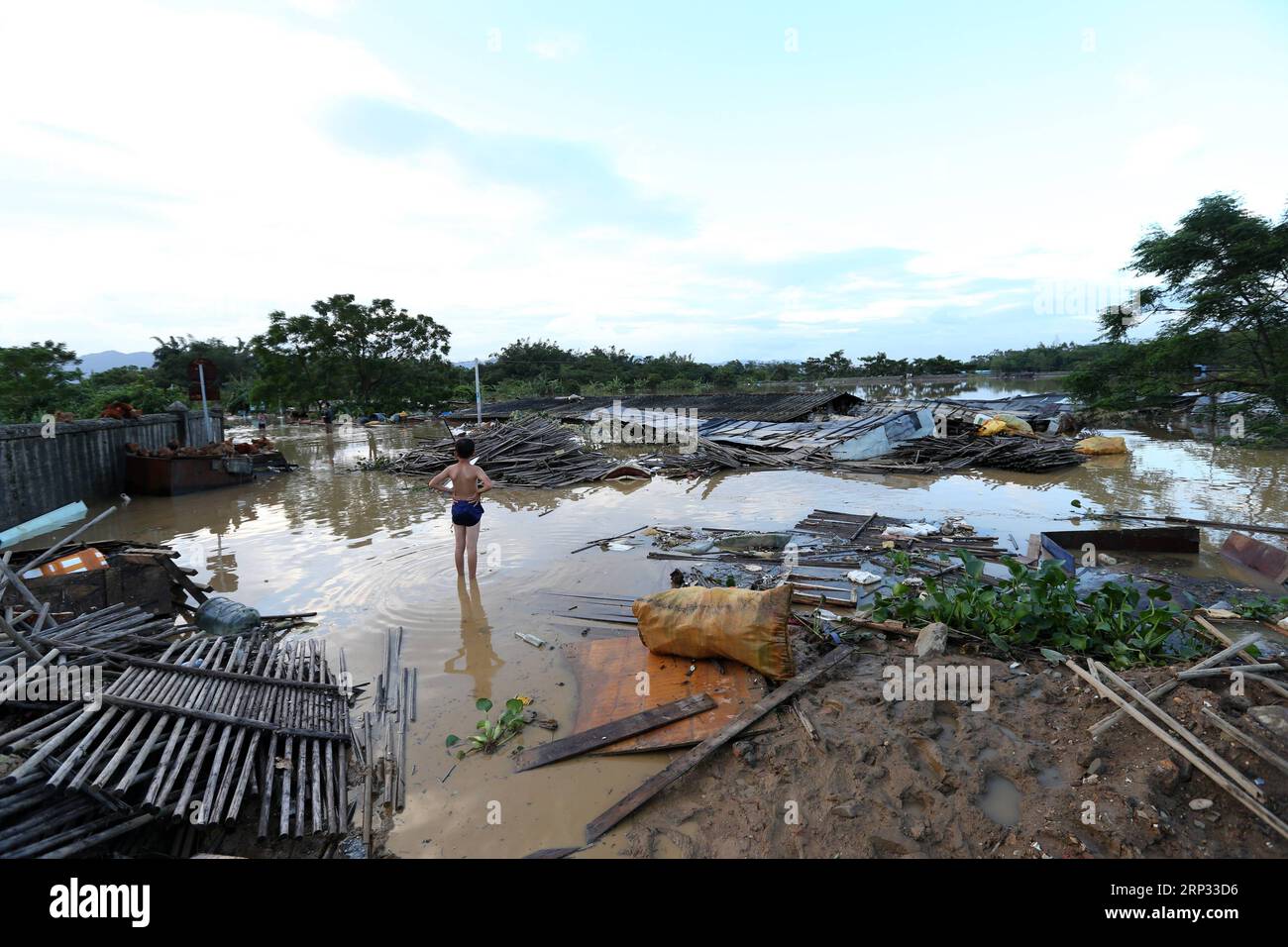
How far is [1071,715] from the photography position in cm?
364

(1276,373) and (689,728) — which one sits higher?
(1276,373)

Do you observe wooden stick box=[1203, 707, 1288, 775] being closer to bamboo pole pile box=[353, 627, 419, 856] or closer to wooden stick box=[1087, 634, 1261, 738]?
wooden stick box=[1087, 634, 1261, 738]

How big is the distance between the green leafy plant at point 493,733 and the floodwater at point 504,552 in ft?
0.34

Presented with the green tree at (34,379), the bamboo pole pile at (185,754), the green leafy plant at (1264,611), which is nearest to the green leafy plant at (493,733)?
the bamboo pole pile at (185,754)

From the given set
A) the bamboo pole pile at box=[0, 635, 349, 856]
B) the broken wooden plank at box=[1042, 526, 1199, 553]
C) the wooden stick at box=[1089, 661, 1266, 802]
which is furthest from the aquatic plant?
the bamboo pole pile at box=[0, 635, 349, 856]

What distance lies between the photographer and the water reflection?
5.04 metres

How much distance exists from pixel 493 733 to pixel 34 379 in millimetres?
21882

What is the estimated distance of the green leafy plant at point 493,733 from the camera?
3982 mm

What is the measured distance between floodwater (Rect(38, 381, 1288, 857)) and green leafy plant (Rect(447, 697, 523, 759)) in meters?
0.10

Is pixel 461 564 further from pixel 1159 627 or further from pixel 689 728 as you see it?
pixel 1159 627

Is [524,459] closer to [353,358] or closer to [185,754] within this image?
[185,754]
